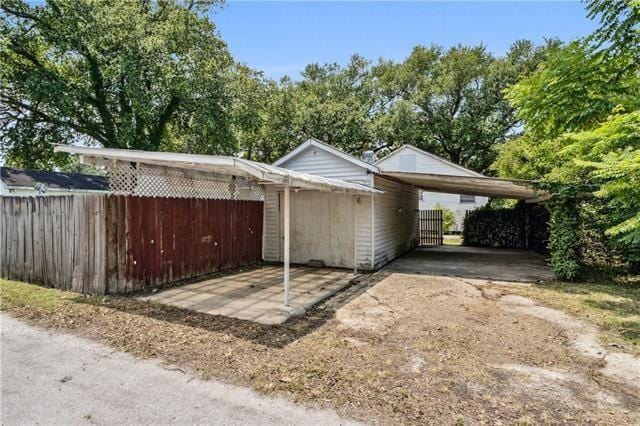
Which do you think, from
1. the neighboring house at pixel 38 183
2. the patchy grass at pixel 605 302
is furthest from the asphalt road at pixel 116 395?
the neighboring house at pixel 38 183

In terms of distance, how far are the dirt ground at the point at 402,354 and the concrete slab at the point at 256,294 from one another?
0.31 metres

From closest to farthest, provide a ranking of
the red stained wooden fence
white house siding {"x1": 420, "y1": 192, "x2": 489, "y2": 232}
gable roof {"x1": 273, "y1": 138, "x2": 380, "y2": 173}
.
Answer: the red stained wooden fence
gable roof {"x1": 273, "y1": 138, "x2": 380, "y2": 173}
white house siding {"x1": 420, "y1": 192, "x2": 489, "y2": 232}

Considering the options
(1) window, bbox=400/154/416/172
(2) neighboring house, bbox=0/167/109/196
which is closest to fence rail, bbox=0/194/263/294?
(2) neighboring house, bbox=0/167/109/196

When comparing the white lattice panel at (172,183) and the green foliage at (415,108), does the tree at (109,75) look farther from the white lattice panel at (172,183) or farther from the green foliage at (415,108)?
the white lattice panel at (172,183)

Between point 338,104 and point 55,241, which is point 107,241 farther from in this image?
point 338,104

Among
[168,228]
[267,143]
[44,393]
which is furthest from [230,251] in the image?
[267,143]

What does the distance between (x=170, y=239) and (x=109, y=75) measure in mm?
11091

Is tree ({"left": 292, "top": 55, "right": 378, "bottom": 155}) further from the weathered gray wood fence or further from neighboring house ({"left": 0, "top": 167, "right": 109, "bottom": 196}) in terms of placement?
the weathered gray wood fence

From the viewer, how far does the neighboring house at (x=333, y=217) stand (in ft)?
30.0

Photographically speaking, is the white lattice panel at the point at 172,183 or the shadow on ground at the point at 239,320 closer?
the shadow on ground at the point at 239,320

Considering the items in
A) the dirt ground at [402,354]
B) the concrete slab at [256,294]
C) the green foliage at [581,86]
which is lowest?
the dirt ground at [402,354]

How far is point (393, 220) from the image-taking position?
11.4m

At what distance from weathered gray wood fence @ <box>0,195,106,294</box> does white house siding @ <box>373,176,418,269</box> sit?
6.32 metres

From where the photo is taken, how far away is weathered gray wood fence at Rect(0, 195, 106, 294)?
599 centimetres
